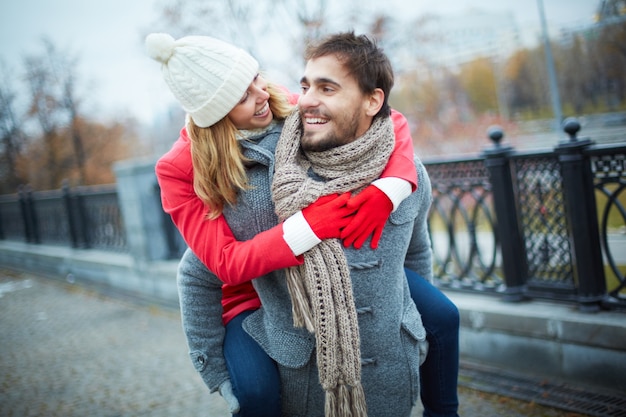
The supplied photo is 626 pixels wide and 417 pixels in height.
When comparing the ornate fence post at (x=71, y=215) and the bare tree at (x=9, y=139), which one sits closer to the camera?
the ornate fence post at (x=71, y=215)

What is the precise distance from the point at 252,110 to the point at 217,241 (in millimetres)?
608

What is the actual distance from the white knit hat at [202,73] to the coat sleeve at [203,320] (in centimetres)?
66

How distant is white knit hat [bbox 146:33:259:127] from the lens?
232 cm

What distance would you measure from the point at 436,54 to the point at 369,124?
17.7 metres

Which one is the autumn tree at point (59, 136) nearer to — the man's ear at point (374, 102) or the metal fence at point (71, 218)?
the metal fence at point (71, 218)

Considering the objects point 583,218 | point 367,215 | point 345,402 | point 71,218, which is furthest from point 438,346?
point 71,218

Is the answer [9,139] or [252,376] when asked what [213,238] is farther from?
[9,139]

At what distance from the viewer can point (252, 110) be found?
93.6 inches

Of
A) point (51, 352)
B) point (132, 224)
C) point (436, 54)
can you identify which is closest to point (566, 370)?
point (51, 352)

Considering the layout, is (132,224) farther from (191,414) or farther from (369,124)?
(369,124)

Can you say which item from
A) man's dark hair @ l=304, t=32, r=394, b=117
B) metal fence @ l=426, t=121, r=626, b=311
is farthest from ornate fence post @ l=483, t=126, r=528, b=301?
man's dark hair @ l=304, t=32, r=394, b=117

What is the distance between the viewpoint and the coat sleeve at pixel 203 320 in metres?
2.35

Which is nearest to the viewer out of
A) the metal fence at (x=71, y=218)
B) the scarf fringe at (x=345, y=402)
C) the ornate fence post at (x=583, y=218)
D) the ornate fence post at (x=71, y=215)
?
the scarf fringe at (x=345, y=402)

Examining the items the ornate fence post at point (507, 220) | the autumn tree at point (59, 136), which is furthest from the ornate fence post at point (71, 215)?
the autumn tree at point (59, 136)
